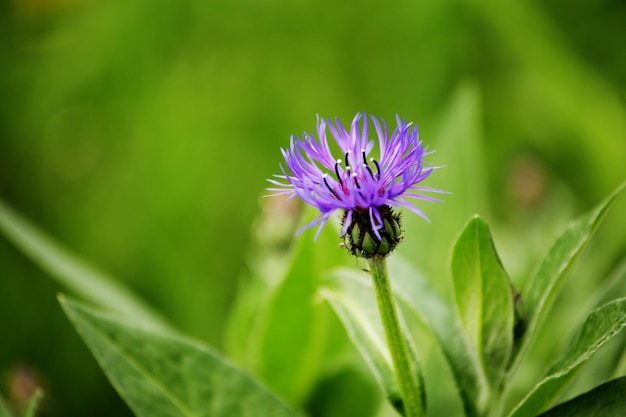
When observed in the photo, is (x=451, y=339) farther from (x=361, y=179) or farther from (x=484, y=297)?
(x=361, y=179)

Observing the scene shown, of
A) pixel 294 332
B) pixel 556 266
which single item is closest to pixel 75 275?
pixel 294 332

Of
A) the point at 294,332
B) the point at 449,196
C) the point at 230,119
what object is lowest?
the point at 294,332

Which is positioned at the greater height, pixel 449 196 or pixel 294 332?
pixel 449 196

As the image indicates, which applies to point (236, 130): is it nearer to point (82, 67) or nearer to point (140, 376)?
point (82, 67)

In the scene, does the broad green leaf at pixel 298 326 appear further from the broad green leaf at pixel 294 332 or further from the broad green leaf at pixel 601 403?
the broad green leaf at pixel 601 403

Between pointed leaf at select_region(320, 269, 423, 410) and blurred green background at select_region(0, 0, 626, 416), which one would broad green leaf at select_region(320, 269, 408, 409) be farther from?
blurred green background at select_region(0, 0, 626, 416)

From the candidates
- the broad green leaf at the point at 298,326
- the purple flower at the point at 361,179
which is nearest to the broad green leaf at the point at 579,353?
the purple flower at the point at 361,179

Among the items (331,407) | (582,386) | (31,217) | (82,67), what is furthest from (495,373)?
(82,67)
